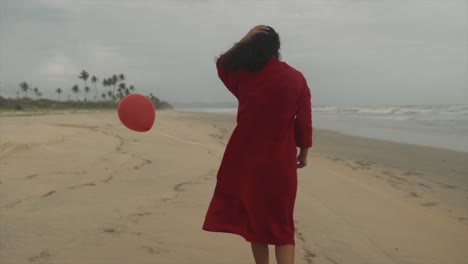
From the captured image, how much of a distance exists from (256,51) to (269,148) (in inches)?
21.9

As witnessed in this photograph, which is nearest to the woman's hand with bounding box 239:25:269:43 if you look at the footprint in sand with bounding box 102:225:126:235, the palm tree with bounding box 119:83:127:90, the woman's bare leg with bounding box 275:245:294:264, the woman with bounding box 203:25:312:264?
the woman with bounding box 203:25:312:264

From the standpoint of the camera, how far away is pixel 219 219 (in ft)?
8.08

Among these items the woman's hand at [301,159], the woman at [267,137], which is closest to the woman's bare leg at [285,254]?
the woman at [267,137]

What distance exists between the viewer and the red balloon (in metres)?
3.31

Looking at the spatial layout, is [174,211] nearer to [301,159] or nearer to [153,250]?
[153,250]

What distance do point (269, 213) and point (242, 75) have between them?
82cm

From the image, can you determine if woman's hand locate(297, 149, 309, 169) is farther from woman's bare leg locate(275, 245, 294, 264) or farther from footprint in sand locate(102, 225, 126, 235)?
footprint in sand locate(102, 225, 126, 235)

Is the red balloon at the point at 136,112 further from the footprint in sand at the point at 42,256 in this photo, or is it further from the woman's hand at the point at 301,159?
the woman's hand at the point at 301,159

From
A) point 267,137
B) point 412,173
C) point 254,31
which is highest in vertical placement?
point 254,31

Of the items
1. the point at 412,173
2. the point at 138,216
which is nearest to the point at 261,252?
the point at 138,216

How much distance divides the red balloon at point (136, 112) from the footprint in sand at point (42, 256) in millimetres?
1127

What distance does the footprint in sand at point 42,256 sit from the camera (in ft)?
9.05

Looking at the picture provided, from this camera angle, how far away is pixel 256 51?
2340mm

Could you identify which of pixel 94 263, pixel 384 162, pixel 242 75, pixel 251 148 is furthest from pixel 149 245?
pixel 384 162
